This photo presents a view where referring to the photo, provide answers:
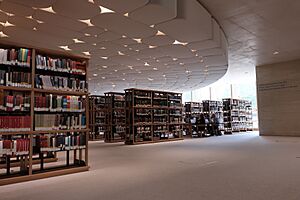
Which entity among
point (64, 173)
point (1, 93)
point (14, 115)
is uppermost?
point (1, 93)

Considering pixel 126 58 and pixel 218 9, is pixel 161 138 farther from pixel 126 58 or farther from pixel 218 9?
pixel 218 9

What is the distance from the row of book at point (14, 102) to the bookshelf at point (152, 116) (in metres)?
7.22

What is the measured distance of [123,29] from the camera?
24.6 feet

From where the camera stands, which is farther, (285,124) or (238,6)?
(285,124)

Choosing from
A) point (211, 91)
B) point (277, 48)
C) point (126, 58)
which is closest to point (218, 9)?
point (126, 58)

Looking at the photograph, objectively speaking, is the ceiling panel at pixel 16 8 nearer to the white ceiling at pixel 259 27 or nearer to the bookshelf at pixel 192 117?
the white ceiling at pixel 259 27

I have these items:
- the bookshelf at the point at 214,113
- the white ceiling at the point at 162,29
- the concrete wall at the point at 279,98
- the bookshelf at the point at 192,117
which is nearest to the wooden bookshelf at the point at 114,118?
the white ceiling at the point at 162,29

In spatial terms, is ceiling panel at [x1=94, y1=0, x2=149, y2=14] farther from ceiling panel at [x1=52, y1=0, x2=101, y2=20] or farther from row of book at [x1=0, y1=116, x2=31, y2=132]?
row of book at [x1=0, y1=116, x2=31, y2=132]

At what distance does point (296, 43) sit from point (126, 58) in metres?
7.39

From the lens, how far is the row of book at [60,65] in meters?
5.08

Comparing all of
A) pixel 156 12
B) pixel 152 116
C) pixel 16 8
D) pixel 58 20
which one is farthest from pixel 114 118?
pixel 156 12

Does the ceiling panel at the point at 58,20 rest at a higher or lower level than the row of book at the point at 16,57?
higher

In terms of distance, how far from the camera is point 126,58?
37.7 ft

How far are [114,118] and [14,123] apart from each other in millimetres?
9221
